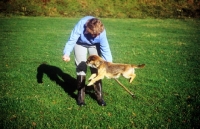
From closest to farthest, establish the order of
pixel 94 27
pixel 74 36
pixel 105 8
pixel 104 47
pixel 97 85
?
pixel 94 27 → pixel 74 36 → pixel 104 47 → pixel 97 85 → pixel 105 8

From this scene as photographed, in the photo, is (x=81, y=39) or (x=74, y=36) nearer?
(x=74, y=36)

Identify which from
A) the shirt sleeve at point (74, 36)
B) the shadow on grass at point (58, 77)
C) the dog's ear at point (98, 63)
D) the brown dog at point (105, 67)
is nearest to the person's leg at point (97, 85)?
the brown dog at point (105, 67)

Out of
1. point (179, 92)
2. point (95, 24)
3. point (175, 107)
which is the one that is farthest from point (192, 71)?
point (95, 24)

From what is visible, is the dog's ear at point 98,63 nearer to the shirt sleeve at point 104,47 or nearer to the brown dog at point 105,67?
the brown dog at point 105,67

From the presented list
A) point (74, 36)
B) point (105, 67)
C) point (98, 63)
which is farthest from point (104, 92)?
point (74, 36)

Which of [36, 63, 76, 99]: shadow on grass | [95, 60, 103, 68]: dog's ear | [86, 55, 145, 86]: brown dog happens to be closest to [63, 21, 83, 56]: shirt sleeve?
[86, 55, 145, 86]: brown dog

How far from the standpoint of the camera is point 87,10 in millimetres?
32906

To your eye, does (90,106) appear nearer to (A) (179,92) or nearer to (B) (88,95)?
(B) (88,95)

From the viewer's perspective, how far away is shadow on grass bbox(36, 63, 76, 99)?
7066mm

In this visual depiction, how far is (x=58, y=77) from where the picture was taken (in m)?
8.06

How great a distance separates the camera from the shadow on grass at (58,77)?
23.2 ft

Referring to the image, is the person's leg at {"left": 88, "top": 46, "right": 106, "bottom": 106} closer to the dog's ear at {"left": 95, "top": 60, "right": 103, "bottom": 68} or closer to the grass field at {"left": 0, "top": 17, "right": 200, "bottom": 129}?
the grass field at {"left": 0, "top": 17, "right": 200, "bottom": 129}

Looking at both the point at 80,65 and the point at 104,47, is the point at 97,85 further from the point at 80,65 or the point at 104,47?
the point at 104,47

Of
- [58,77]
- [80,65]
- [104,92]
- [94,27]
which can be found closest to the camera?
[94,27]
